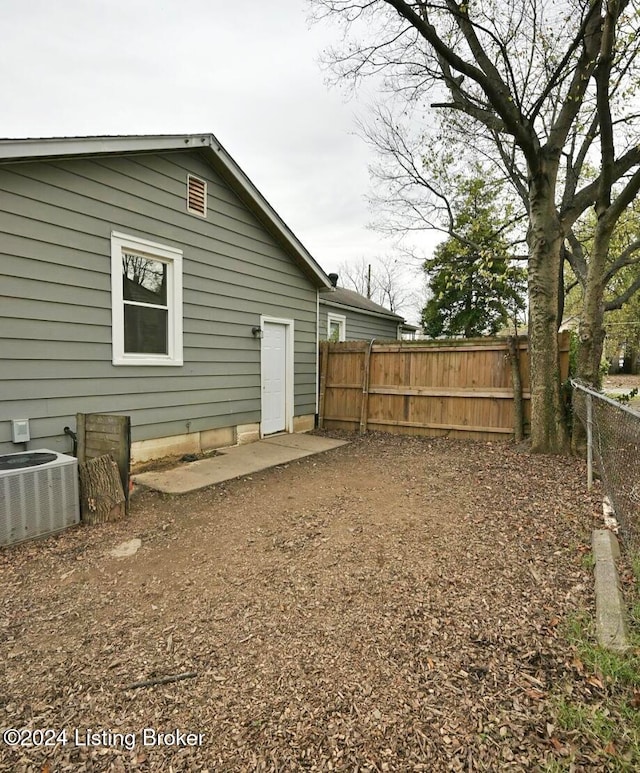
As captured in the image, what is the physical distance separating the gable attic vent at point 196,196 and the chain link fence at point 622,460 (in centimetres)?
572

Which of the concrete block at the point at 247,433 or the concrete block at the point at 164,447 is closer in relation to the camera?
the concrete block at the point at 164,447

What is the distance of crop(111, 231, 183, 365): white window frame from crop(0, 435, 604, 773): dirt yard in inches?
83.6

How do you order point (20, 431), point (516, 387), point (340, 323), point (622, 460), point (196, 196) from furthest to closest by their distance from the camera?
point (340, 323), point (516, 387), point (196, 196), point (20, 431), point (622, 460)

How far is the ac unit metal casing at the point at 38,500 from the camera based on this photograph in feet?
10.5

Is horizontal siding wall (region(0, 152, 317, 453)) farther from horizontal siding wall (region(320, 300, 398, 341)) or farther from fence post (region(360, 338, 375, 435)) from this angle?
horizontal siding wall (region(320, 300, 398, 341))

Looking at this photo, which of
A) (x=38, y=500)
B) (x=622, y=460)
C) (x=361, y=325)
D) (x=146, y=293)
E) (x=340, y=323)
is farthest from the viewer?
(x=361, y=325)

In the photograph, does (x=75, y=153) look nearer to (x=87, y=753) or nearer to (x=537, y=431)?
(x=87, y=753)

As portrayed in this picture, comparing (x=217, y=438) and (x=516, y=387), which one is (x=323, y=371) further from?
(x=516, y=387)

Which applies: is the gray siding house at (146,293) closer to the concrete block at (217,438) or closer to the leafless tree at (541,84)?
the concrete block at (217,438)

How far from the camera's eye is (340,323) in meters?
12.7

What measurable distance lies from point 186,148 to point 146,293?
83.4 inches

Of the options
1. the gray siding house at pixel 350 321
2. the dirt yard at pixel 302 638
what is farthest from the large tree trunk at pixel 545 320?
the gray siding house at pixel 350 321

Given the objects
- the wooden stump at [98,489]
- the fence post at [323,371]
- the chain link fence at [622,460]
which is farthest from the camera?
the fence post at [323,371]

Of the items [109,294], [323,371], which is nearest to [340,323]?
[323,371]
